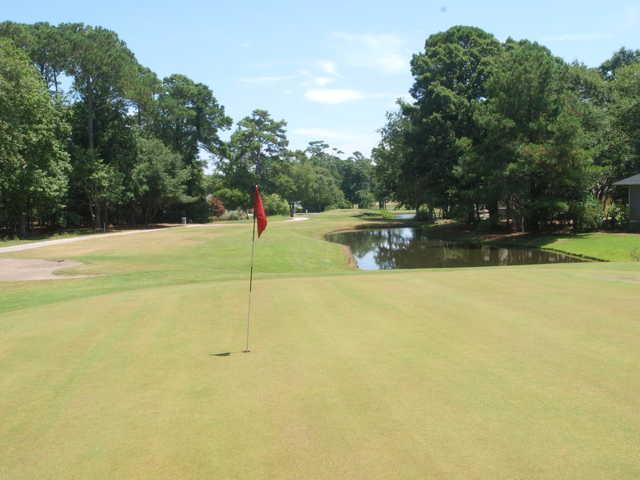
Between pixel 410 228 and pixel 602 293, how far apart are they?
2089 inches

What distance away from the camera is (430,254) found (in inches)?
1479

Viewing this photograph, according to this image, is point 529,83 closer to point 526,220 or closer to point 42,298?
point 526,220

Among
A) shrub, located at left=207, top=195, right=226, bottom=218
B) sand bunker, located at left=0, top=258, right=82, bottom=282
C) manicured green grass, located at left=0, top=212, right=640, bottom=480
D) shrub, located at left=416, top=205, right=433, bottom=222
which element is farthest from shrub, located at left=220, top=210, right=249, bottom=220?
manicured green grass, located at left=0, top=212, right=640, bottom=480

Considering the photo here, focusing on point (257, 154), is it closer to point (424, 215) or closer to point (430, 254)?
point (424, 215)

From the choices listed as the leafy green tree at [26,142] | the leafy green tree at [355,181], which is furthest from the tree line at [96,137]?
the leafy green tree at [355,181]

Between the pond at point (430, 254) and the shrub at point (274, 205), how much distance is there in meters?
31.2

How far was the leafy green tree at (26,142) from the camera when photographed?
123 feet

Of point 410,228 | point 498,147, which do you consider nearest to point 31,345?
point 498,147

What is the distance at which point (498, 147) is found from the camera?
1732 inches

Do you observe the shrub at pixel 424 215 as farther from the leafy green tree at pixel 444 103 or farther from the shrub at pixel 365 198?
the shrub at pixel 365 198

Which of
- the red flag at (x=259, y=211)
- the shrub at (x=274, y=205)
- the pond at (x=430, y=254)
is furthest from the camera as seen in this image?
the shrub at (x=274, y=205)

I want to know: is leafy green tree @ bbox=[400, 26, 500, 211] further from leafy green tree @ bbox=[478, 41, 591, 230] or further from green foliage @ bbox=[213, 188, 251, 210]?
green foliage @ bbox=[213, 188, 251, 210]

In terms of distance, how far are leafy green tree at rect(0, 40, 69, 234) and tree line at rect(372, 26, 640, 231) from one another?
35046 mm

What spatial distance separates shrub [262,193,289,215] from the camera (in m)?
82.1
